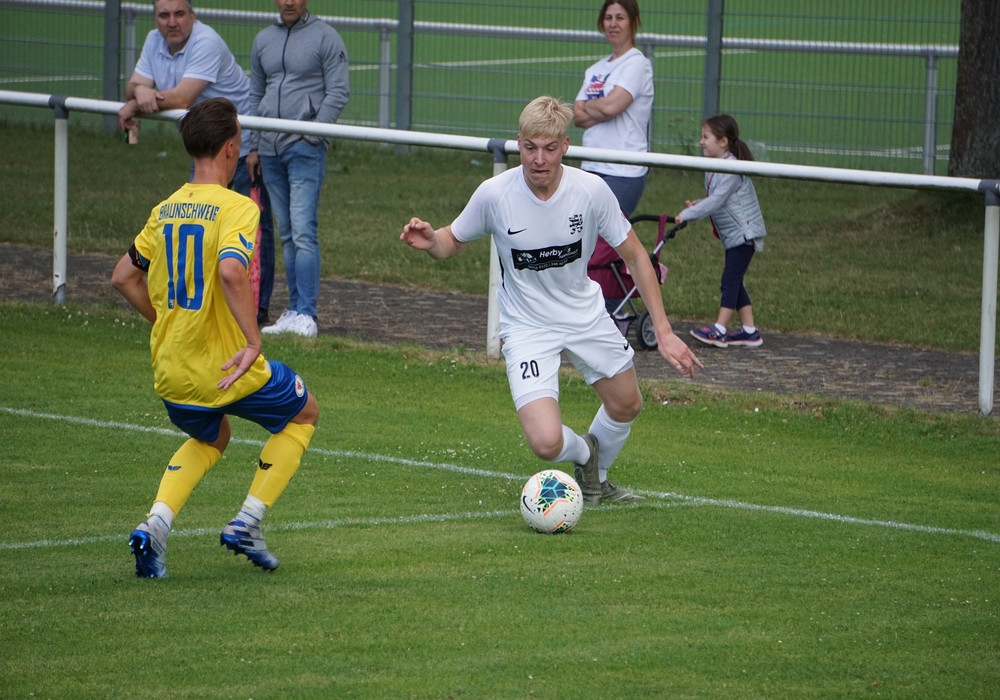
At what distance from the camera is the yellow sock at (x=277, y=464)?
18.9 ft

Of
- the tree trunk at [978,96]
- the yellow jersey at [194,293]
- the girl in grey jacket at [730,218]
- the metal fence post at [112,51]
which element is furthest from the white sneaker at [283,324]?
the metal fence post at [112,51]

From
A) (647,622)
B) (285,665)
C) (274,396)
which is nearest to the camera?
(285,665)

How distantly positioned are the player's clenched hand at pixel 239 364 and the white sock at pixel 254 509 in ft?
1.74

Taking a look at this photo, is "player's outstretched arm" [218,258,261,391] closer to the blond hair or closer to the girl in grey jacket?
the blond hair

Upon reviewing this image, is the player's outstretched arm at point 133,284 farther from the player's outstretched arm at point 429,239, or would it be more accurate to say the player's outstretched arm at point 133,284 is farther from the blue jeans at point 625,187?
the blue jeans at point 625,187

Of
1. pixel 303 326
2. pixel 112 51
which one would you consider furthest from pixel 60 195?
pixel 112 51

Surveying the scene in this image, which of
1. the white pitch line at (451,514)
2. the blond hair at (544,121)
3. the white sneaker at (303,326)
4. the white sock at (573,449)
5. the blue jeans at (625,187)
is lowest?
the white pitch line at (451,514)

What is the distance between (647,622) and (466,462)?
8.52ft

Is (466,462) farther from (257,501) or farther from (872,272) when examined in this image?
(872,272)

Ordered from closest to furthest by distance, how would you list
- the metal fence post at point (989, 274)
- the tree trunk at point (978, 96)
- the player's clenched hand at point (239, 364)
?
the player's clenched hand at point (239, 364) → the metal fence post at point (989, 274) → the tree trunk at point (978, 96)

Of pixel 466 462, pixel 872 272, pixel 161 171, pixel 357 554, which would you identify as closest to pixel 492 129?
pixel 161 171

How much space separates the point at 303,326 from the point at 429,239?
4236 mm

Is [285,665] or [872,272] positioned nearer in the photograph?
[285,665]

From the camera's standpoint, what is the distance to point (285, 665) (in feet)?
15.9
